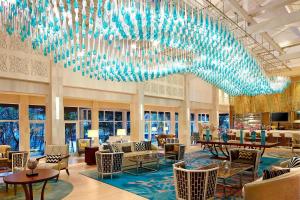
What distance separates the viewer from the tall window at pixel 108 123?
1634cm

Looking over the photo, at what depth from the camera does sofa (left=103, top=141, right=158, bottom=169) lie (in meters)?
8.80

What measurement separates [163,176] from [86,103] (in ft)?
28.6

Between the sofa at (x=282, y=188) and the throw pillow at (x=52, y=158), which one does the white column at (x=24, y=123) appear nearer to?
the throw pillow at (x=52, y=158)

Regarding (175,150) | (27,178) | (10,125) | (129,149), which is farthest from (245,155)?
(10,125)

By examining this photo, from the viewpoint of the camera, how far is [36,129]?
522 inches

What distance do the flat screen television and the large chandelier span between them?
10370 millimetres

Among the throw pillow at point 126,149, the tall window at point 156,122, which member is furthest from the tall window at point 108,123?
the throw pillow at point 126,149

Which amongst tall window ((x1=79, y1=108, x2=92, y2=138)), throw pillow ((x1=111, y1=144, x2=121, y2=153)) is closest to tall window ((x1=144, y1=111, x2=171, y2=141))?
tall window ((x1=79, y1=108, x2=92, y2=138))

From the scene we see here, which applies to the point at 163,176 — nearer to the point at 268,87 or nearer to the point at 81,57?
the point at 81,57

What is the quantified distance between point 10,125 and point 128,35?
1054 cm

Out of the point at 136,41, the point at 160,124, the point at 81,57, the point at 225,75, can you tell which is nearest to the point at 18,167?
the point at 81,57

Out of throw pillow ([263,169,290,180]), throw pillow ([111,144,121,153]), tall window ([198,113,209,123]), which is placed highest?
tall window ([198,113,209,123])

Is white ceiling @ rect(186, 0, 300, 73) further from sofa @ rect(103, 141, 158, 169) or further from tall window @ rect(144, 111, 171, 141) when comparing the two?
tall window @ rect(144, 111, 171, 141)

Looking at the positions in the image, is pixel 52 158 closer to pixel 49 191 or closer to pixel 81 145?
pixel 49 191
